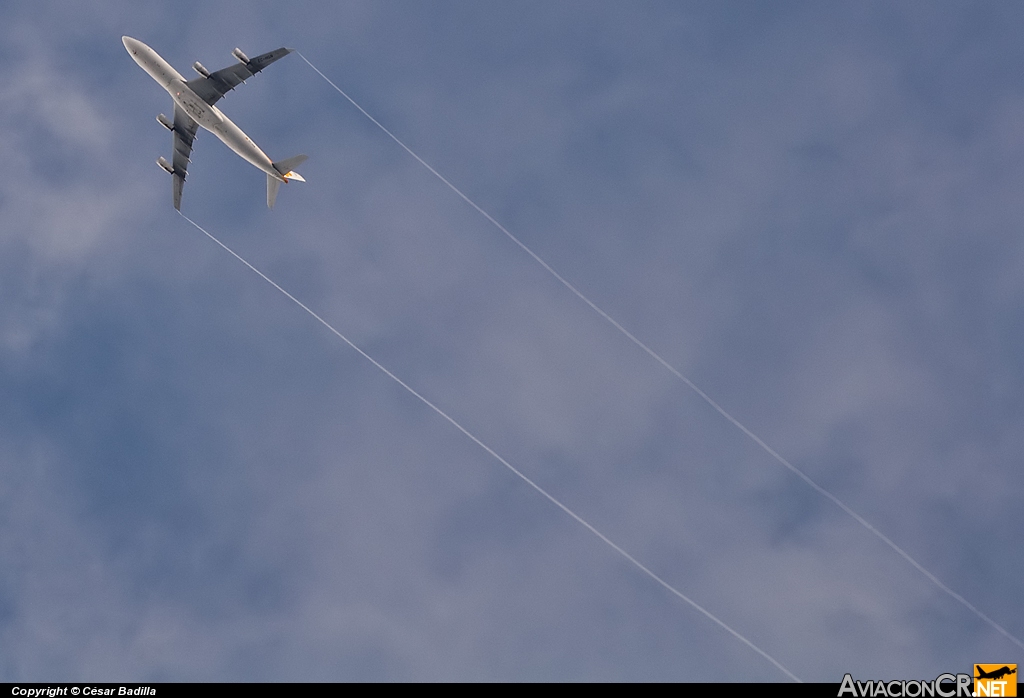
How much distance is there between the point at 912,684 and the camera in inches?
2810

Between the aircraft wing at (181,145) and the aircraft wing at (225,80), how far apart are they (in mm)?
8968

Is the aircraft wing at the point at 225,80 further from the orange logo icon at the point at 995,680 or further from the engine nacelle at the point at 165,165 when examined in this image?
the orange logo icon at the point at 995,680

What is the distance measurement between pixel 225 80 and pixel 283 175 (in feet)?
44.1

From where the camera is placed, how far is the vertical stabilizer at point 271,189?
113 meters

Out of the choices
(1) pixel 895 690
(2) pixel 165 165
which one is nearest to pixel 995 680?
(1) pixel 895 690

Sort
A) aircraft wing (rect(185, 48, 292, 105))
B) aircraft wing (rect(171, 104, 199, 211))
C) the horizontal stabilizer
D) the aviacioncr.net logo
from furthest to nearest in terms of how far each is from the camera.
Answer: aircraft wing (rect(171, 104, 199, 211))
aircraft wing (rect(185, 48, 292, 105))
the horizontal stabilizer
the aviacioncr.net logo

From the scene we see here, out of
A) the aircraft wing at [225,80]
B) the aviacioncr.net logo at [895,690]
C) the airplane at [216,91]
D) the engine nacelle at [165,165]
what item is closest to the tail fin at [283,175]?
the airplane at [216,91]

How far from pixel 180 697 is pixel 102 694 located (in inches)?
373

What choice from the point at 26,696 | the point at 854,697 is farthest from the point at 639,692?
the point at 26,696

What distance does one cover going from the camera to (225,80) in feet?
366

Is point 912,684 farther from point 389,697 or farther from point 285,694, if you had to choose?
point 285,694

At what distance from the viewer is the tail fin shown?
355ft

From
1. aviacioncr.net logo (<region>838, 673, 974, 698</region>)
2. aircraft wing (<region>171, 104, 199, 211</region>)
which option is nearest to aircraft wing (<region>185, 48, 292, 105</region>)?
aircraft wing (<region>171, 104, 199, 211</region>)

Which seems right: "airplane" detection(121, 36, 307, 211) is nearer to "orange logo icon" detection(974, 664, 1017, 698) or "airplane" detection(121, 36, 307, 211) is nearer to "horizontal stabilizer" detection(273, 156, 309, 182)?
"horizontal stabilizer" detection(273, 156, 309, 182)
